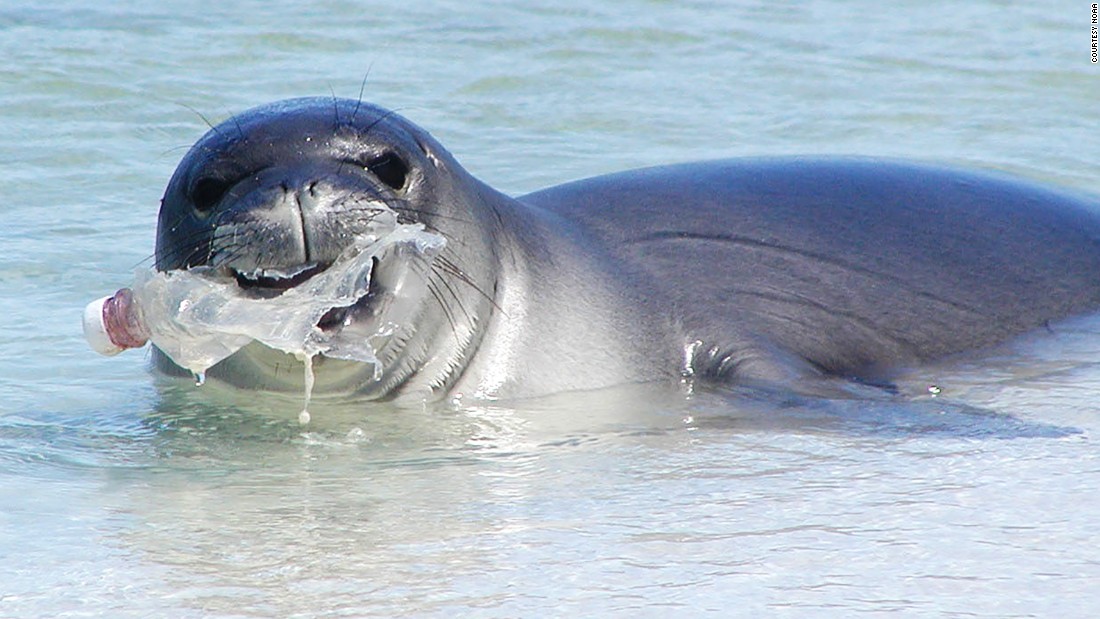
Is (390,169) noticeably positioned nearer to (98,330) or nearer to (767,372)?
(98,330)

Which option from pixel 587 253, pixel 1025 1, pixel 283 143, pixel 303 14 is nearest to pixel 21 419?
pixel 283 143

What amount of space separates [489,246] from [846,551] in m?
1.89

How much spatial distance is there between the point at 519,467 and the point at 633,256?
147cm

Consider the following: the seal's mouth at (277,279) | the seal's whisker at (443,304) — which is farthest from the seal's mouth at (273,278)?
the seal's whisker at (443,304)

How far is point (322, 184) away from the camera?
180 inches

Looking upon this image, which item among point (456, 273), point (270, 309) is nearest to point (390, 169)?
point (456, 273)

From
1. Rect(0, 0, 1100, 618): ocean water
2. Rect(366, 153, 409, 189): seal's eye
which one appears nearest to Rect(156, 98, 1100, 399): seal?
Rect(366, 153, 409, 189): seal's eye

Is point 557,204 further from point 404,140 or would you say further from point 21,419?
point 21,419

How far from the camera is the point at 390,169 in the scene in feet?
16.1

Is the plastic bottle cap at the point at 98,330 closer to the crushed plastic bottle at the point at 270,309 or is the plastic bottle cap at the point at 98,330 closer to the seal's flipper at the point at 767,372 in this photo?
the crushed plastic bottle at the point at 270,309

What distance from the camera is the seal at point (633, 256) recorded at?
185 inches

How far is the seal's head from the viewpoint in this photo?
4.47 meters

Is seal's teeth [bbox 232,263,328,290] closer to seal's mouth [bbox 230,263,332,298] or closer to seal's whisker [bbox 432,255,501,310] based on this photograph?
seal's mouth [bbox 230,263,332,298]

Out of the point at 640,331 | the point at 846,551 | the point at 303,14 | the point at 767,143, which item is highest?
the point at 303,14
